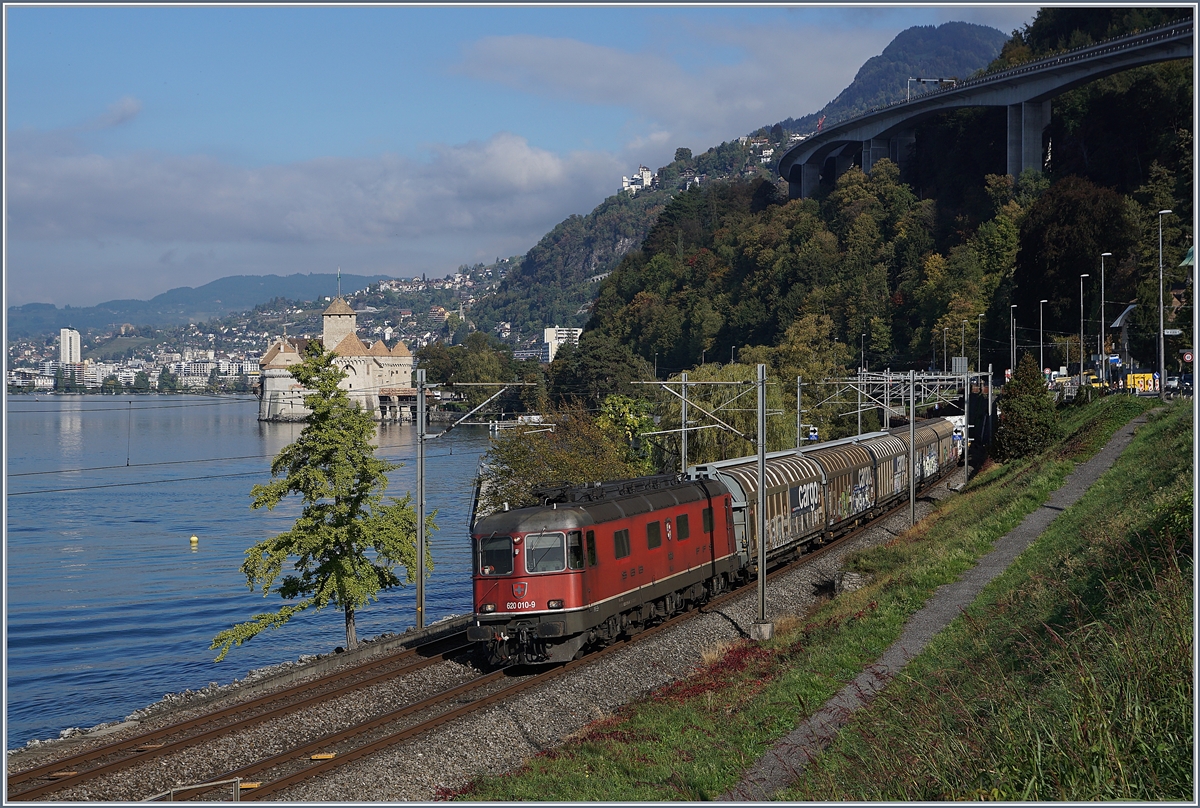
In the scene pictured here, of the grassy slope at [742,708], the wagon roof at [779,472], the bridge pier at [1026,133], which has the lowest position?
the grassy slope at [742,708]

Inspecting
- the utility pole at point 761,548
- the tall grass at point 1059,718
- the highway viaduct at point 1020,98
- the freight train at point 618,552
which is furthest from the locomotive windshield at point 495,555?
the highway viaduct at point 1020,98

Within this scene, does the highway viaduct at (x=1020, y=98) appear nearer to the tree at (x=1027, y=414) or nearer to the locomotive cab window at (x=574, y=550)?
the tree at (x=1027, y=414)

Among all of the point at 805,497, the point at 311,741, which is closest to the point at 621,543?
the point at 311,741

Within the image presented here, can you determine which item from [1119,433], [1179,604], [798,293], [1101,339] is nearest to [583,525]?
[1179,604]

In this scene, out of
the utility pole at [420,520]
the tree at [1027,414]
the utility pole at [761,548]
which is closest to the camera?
the utility pole at [761,548]

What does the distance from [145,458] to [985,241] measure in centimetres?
8320

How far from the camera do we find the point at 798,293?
434 feet

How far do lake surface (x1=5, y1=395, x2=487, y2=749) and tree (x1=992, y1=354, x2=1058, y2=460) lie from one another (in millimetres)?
26721

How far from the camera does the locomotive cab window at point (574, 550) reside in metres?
21.9

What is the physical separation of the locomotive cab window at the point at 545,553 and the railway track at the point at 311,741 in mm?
2061

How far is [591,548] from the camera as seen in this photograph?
73.5 feet

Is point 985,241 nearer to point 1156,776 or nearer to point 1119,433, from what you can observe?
point 1119,433

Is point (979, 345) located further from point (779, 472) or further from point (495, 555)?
point (495, 555)

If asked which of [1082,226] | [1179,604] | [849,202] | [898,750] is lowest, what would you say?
[898,750]
